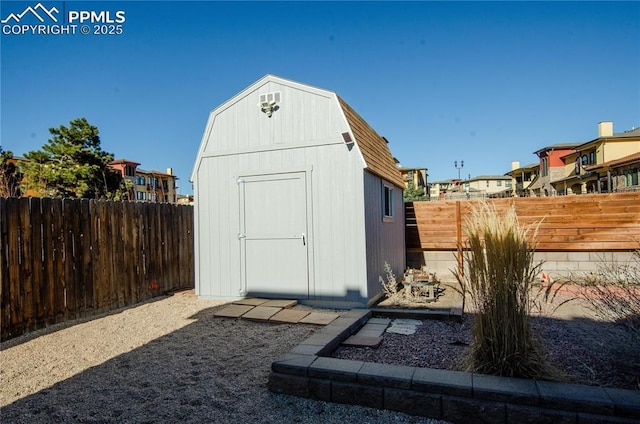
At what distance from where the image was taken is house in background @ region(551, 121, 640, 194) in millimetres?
24797

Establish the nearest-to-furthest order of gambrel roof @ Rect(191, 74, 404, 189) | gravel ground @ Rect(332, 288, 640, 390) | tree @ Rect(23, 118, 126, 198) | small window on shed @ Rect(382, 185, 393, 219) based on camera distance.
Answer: gravel ground @ Rect(332, 288, 640, 390)
gambrel roof @ Rect(191, 74, 404, 189)
small window on shed @ Rect(382, 185, 393, 219)
tree @ Rect(23, 118, 126, 198)

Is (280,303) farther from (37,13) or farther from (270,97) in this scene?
(37,13)

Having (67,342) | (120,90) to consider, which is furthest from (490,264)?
(120,90)

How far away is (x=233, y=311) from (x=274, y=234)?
1339 millimetres

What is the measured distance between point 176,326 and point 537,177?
39740mm

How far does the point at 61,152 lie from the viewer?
20234 mm

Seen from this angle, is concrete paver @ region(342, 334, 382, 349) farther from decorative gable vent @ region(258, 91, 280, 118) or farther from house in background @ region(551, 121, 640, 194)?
house in background @ region(551, 121, 640, 194)

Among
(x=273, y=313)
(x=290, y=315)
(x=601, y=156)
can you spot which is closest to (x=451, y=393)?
(x=290, y=315)

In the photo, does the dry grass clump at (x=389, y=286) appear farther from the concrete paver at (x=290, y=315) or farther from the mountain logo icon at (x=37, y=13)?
the mountain logo icon at (x=37, y=13)

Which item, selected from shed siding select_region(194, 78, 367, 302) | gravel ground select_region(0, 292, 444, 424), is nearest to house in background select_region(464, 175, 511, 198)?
shed siding select_region(194, 78, 367, 302)

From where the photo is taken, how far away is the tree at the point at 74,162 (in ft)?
63.8

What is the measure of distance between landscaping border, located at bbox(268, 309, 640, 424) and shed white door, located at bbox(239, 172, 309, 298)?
2.63 m

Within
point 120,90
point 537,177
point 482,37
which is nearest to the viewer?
point 482,37

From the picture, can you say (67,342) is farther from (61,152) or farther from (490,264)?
(61,152)
